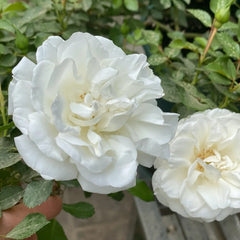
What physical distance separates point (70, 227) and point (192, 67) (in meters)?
0.86

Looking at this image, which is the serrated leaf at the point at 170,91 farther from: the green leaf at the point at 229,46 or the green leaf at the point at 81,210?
the green leaf at the point at 81,210

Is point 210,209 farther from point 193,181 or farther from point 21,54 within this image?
point 21,54

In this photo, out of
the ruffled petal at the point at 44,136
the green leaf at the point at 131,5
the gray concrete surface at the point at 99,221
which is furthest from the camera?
the gray concrete surface at the point at 99,221

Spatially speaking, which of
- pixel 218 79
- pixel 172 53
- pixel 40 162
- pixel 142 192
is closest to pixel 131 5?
pixel 172 53

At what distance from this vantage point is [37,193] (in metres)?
0.40

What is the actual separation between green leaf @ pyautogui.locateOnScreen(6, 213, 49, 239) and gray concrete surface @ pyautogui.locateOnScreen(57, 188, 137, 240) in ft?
2.89

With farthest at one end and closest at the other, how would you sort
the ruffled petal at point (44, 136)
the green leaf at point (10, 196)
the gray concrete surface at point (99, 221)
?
1. the gray concrete surface at point (99, 221)
2. the green leaf at point (10, 196)
3. the ruffled petal at point (44, 136)

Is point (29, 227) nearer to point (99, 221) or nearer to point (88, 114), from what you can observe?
point (88, 114)

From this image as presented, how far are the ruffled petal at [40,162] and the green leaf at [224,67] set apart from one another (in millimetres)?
276

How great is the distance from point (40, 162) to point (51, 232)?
0.24 metres

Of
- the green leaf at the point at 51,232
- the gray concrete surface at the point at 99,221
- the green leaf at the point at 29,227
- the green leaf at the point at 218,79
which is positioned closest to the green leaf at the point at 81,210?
the green leaf at the point at 51,232

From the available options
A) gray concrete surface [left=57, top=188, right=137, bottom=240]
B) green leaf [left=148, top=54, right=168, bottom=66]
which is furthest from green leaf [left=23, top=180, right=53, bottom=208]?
gray concrete surface [left=57, top=188, right=137, bottom=240]

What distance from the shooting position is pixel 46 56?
346mm

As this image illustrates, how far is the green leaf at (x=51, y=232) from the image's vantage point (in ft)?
1.75
